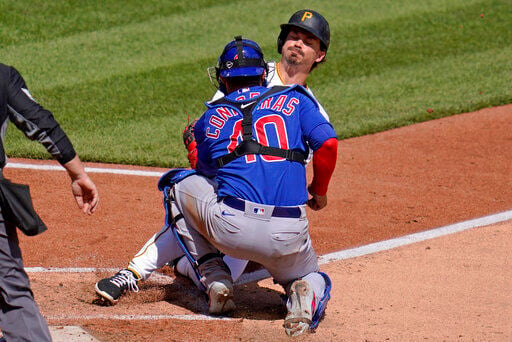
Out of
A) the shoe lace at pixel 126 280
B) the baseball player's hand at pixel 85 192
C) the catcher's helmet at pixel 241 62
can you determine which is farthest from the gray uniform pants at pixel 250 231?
the baseball player's hand at pixel 85 192

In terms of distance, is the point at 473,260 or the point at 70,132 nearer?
the point at 473,260

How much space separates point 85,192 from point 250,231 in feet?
3.29

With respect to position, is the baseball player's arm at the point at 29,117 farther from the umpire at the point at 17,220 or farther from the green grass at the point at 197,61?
the green grass at the point at 197,61

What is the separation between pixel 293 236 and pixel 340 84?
6168mm

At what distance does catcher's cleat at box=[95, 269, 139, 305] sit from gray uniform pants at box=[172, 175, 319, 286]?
1.61 feet

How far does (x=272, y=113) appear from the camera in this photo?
4707mm

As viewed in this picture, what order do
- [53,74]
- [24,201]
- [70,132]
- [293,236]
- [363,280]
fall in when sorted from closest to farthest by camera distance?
[24,201]
[293,236]
[363,280]
[70,132]
[53,74]

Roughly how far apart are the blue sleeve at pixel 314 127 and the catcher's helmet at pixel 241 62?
1.53ft

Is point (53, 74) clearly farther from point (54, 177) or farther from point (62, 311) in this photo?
point (62, 311)

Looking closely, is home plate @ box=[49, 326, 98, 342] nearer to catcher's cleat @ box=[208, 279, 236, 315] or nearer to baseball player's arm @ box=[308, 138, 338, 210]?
catcher's cleat @ box=[208, 279, 236, 315]

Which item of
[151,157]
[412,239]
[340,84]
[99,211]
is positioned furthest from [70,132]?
[412,239]

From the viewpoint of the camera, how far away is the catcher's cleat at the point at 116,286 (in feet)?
16.2

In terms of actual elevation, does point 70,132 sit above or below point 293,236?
below

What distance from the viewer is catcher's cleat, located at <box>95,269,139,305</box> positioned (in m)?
4.95
